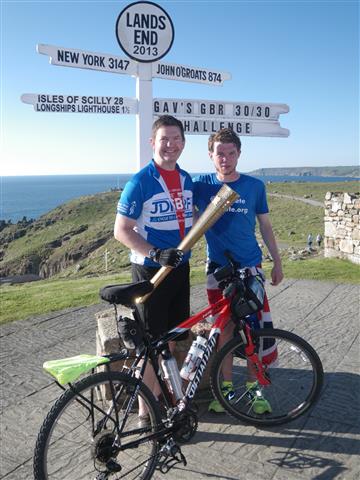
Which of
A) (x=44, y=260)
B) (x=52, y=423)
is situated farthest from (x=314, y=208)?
(x=52, y=423)

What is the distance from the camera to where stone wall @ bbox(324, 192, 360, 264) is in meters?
10.5

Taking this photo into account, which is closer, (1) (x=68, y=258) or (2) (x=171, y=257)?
(2) (x=171, y=257)

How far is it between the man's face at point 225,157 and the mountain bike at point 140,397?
2.66ft

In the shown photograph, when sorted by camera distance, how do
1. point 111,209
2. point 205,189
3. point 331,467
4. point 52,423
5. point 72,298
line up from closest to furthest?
1. point 52,423
2. point 331,467
3. point 205,189
4. point 72,298
5. point 111,209

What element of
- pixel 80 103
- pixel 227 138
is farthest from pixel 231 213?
pixel 80 103

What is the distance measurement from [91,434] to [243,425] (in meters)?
1.34

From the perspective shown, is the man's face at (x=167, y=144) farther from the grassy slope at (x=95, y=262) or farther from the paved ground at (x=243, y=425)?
the grassy slope at (x=95, y=262)

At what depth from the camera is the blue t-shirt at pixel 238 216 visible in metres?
3.69

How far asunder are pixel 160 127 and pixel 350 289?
19.6ft

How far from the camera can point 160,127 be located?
3.34m

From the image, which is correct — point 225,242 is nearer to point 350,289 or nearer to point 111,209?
point 350,289

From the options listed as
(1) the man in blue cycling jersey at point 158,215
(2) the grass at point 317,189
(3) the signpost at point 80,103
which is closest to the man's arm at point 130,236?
(1) the man in blue cycling jersey at point 158,215

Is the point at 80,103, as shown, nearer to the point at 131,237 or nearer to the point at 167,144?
the point at 167,144

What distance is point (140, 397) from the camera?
3.03 m
